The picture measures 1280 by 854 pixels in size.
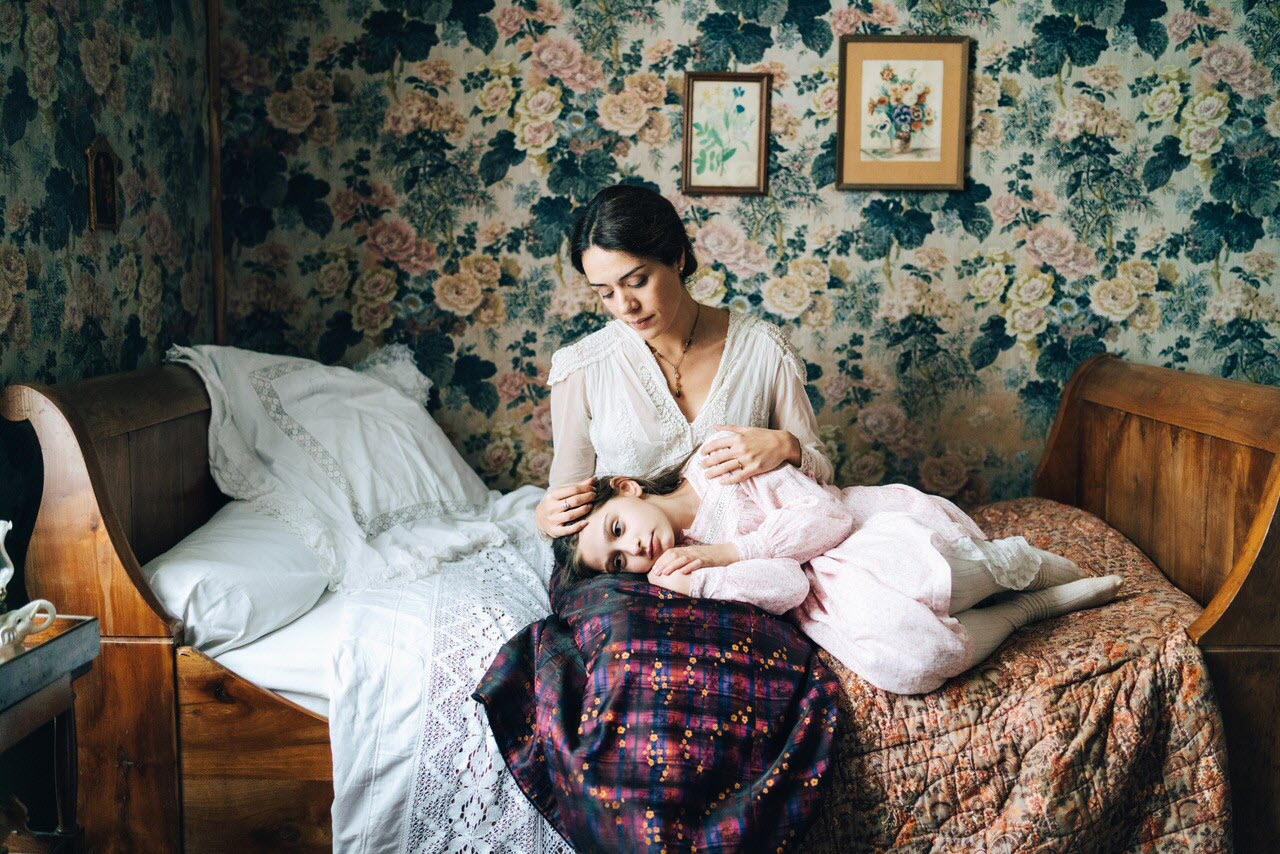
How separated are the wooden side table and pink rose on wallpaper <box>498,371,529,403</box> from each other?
150 cm

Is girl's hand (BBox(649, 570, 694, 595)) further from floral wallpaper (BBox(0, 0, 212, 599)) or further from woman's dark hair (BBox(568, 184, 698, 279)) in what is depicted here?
floral wallpaper (BBox(0, 0, 212, 599))

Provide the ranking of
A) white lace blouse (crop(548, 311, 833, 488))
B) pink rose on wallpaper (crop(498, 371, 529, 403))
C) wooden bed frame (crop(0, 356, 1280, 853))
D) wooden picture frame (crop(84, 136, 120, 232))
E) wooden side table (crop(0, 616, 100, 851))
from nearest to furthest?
wooden side table (crop(0, 616, 100, 851)) < wooden bed frame (crop(0, 356, 1280, 853)) < wooden picture frame (crop(84, 136, 120, 232)) < white lace blouse (crop(548, 311, 833, 488)) < pink rose on wallpaper (crop(498, 371, 529, 403))

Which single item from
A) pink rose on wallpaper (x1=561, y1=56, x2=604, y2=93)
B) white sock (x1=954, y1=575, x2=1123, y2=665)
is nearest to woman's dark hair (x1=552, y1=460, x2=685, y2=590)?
white sock (x1=954, y1=575, x2=1123, y2=665)

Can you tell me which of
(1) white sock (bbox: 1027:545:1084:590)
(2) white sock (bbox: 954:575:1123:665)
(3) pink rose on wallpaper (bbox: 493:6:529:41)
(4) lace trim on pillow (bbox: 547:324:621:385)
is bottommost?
(2) white sock (bbox: 954:575:1123:665)

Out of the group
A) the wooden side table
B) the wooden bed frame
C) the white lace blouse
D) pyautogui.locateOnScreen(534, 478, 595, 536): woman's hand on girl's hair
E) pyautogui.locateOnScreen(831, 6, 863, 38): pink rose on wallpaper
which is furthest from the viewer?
pyautogui.locateOnScreen(831, 6, 863, 38): pink rose on wallpaper

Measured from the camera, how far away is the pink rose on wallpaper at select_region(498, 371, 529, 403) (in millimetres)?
2967

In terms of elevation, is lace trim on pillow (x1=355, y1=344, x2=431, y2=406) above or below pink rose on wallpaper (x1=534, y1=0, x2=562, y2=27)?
below

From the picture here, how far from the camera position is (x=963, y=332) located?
2936mm

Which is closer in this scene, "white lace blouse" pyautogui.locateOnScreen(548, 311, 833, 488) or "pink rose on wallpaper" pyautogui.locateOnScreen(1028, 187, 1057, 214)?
"white lace blouse" pyautogui.locateOnScreen(548, 311, 833, 488)

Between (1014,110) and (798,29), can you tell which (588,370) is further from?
(1014,110)

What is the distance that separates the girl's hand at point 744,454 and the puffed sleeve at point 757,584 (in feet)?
0.85

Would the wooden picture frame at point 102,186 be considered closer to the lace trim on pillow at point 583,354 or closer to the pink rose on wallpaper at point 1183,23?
the lace trim on pillow at point 583,354

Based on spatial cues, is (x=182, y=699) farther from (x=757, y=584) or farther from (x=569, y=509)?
(x=757, y=584)

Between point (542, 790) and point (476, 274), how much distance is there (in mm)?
1669
